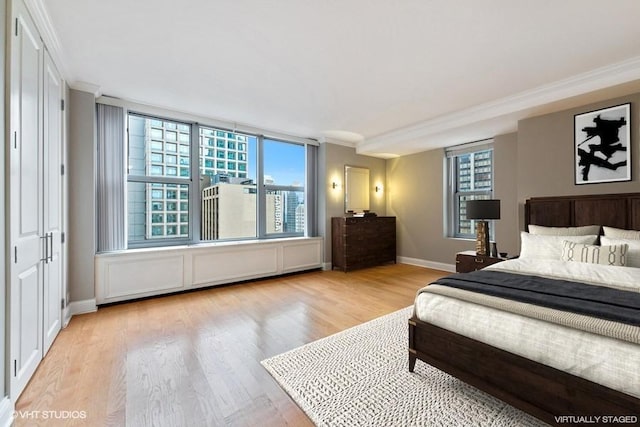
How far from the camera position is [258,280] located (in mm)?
4656

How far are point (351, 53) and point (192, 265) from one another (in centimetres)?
348

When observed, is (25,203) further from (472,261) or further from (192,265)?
(472,261)

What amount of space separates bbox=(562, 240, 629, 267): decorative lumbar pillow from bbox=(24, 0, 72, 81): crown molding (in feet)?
15.8

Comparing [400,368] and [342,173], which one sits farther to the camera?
[342,173]

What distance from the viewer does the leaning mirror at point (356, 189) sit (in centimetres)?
574

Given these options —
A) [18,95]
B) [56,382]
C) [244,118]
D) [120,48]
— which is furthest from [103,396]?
[244,118]

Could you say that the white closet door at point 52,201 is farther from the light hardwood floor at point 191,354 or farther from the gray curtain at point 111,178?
the gray curtain at point 111,178

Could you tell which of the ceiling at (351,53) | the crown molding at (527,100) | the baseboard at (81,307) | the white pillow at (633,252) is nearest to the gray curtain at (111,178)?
→ the ceiling at (351,53)

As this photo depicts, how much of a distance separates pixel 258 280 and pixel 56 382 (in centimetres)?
289

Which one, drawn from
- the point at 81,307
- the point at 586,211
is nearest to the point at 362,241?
the point at 586,211

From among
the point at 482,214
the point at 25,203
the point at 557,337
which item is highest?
the point at 25,203

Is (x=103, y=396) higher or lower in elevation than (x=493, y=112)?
lower

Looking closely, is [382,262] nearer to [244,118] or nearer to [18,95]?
[244,118]

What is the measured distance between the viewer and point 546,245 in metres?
2.86
